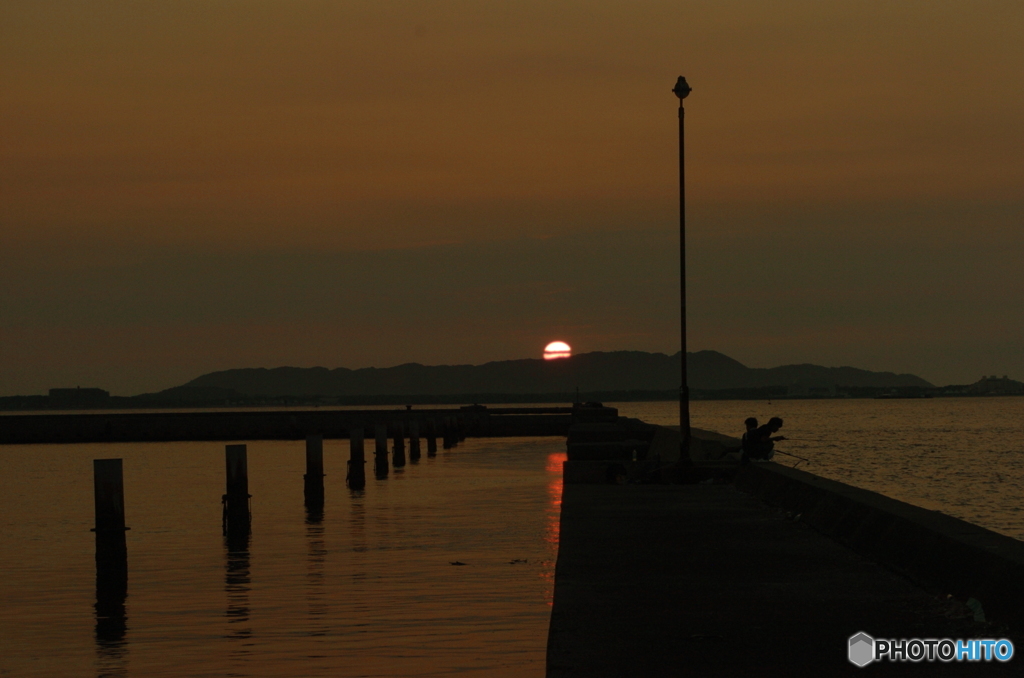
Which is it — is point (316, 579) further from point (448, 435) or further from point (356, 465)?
point (448, 435)

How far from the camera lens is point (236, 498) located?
24625 millimetres

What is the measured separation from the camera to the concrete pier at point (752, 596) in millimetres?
9680

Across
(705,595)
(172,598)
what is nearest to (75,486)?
(172,598)

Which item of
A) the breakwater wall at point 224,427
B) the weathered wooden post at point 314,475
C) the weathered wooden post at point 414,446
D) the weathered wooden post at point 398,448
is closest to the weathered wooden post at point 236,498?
the weathered wooden post at point 314,475

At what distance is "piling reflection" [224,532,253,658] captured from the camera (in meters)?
13.8

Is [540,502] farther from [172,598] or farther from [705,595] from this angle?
[705,595]

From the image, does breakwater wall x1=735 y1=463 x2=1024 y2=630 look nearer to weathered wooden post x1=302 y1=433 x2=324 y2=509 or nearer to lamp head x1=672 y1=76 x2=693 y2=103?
lamp head x1=672 y1=76 x2=693 y2=103

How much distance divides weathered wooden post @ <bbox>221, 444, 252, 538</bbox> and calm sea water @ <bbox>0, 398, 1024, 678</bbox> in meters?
0.41

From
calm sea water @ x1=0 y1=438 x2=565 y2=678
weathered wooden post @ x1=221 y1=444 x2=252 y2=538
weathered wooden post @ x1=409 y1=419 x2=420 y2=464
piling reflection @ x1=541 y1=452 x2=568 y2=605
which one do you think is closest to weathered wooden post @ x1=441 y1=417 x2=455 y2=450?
weathered wooden post @ x1=409 y1=419 x2=420 y2=464

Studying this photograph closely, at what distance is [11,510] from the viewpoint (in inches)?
1358

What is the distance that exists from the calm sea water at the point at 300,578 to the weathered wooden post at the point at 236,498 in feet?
1.34

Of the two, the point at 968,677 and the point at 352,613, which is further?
the point at 352,613

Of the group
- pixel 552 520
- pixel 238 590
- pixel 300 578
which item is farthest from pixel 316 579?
pixel 552 520

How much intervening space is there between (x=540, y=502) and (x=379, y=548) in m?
9.49
